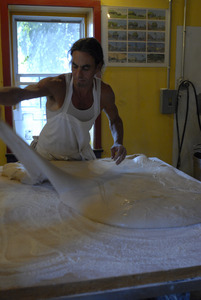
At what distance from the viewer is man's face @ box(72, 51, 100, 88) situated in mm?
1489

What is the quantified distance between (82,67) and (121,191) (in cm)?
70

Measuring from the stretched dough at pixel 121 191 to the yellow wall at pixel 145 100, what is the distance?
128 centimetres

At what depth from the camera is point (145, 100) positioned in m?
2.83

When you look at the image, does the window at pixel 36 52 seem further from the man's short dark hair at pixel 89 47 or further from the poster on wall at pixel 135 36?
the man's short dark hair at pixel 89 47

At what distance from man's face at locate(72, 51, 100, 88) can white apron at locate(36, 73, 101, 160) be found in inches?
3.0

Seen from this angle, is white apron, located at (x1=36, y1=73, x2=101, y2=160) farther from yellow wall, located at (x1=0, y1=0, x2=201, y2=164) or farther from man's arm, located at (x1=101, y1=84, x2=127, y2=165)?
yellow wall, located at (x1=0, y1=0, x2=201, y2=164)

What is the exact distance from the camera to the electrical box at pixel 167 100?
278cm

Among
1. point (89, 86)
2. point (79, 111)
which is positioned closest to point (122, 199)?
point (79, 111)

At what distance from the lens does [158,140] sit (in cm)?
291

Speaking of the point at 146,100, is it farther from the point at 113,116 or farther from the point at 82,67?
the point at 82,67

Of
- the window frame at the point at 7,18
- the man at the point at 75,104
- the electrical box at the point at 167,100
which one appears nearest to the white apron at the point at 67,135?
the man at the point at 75,104

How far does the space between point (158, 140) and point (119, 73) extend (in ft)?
2.53

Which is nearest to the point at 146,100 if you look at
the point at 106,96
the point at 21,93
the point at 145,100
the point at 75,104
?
the point at 145,100

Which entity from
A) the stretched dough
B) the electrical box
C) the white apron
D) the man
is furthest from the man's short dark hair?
the electrical box
